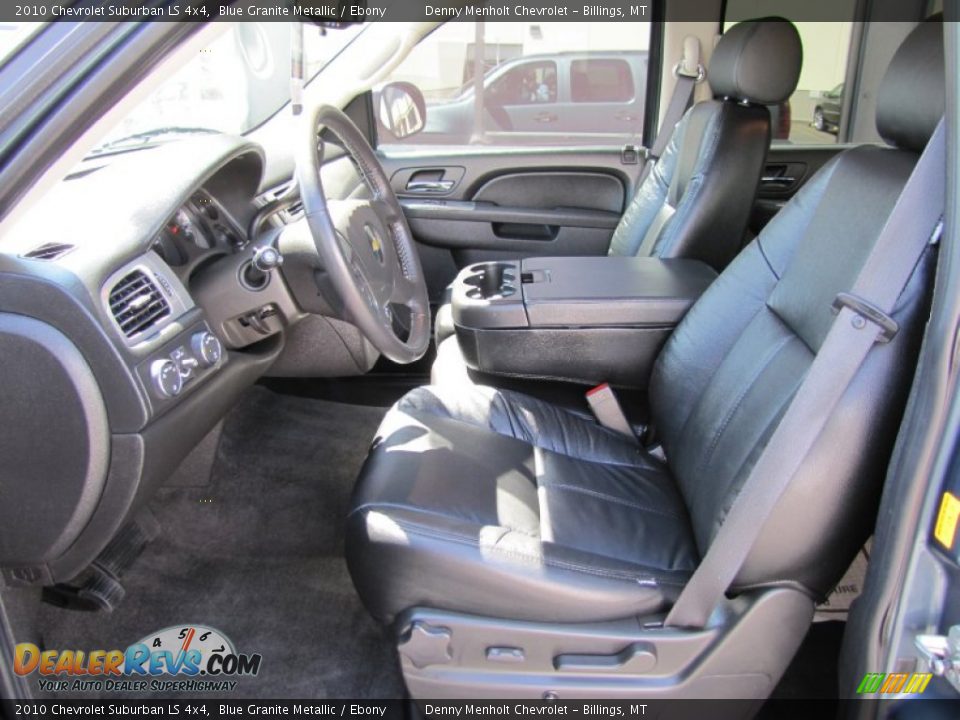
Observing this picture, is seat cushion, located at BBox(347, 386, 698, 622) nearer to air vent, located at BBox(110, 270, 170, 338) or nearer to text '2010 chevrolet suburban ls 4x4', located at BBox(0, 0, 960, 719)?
text '2010 chevrolet suburban ls 4x4', located at BBox(0, 0, 960, 719)

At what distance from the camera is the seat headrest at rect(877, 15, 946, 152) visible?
40.9 inches

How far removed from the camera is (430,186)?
285 centimetres

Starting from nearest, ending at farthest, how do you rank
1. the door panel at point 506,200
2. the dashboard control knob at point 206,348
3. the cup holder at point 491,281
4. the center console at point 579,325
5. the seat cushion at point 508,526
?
the seat cushion at point 508,526, the dashboard control knob at point 206,348, the center console at point 579,325, the cup holder at point 491,281, the door panel at point 506,200

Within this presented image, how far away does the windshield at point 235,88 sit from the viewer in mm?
1729

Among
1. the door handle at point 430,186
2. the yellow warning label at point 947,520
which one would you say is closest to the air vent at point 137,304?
the yellow warning label at point 947,520

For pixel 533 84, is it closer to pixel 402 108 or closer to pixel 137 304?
pixel 402 108

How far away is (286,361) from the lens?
216 cm

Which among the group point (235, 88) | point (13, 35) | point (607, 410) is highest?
point (13, 35)

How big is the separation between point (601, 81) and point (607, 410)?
70.8 inches

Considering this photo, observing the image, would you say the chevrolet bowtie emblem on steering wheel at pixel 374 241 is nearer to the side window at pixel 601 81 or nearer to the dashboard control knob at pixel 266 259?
the dashboard control knob at pixel 266 259

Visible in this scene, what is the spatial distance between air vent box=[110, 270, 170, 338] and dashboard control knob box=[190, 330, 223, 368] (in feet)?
0.26

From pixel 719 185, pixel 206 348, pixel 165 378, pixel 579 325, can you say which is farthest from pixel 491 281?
pixel 165 378

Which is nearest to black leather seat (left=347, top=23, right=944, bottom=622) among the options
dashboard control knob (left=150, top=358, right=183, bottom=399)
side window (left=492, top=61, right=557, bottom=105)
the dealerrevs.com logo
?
dashboard control knob (left=150, top=358, right=183, bottom=399)

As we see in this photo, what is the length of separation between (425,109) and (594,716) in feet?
7.12
